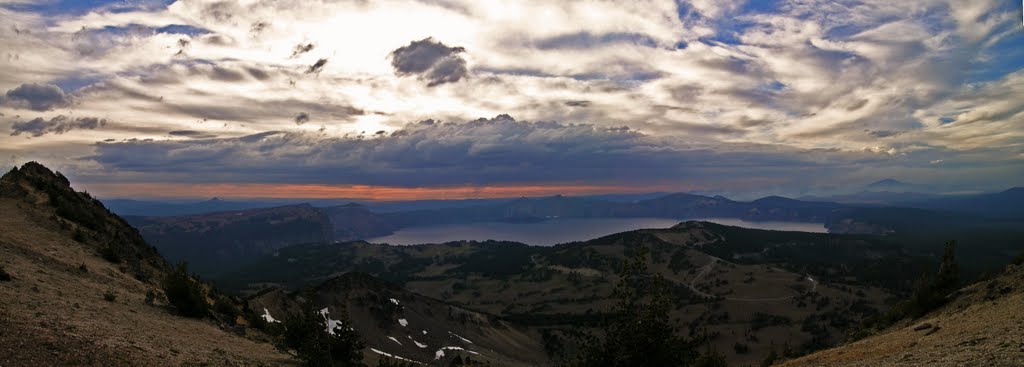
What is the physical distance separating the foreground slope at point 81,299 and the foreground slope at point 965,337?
87.5ft

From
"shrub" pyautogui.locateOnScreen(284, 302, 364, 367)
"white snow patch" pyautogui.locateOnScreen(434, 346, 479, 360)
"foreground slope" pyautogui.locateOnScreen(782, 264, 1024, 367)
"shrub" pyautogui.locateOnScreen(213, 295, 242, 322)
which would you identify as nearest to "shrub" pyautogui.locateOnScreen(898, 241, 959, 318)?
"foreground slope" pyautogui.locateOnScreen(782, 264, 1024, 367)

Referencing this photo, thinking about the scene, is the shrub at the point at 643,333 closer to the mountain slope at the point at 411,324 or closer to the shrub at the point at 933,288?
the shrub at the point at 933,288

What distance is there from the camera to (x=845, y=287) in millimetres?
153250

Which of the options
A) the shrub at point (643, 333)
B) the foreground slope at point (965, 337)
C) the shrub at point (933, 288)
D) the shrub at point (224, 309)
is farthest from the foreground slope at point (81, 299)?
the shrub at point (933, 288)

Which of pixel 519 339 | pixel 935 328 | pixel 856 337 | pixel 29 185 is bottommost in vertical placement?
pixel 519 339

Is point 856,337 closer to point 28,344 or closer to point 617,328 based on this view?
point 617,328

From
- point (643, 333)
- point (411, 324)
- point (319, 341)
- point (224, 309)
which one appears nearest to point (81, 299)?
point (319, 341)

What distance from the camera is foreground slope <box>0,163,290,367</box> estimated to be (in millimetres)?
16438

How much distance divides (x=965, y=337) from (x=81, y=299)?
39.8m

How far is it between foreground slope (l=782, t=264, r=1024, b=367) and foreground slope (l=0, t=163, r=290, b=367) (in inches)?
1050

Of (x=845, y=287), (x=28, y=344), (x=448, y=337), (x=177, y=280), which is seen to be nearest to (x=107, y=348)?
(x=28, y=344)

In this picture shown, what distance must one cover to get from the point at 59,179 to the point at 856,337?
3006 inches

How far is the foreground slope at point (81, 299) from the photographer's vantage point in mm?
16438

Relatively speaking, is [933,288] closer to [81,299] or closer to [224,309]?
[224,309]
